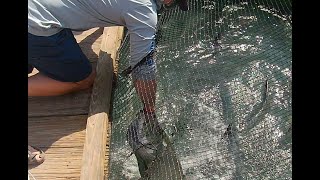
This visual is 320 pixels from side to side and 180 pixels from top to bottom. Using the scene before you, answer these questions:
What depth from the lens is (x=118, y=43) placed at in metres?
3.76

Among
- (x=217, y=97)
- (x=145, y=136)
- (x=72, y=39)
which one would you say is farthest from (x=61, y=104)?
(x=217, y=97)

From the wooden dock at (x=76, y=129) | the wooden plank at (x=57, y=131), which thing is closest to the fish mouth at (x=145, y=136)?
the wooden dock at (x=76, y=129)

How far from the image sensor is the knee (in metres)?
3.38

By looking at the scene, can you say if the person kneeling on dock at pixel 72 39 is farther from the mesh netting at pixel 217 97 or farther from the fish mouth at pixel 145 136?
the mesh netting at pixel 217 97

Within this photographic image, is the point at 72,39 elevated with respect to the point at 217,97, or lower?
elevated

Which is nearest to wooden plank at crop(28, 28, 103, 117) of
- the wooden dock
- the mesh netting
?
the wooden dock

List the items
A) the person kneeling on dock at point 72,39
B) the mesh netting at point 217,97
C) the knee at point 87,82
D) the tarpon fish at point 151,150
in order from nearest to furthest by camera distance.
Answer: the person kneeling on dock at point 72,39 < the tarpon fish at point 151,150 < the mesh netting at point 217,97 < the knee at point 87,82

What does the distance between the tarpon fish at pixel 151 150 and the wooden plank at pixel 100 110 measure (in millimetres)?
210

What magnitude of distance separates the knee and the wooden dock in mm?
37

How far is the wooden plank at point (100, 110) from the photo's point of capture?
293 cm

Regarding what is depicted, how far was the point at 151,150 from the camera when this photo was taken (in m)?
A: 3.09

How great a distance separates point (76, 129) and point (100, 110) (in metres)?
0.21

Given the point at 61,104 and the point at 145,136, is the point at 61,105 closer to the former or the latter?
the point at 61,104

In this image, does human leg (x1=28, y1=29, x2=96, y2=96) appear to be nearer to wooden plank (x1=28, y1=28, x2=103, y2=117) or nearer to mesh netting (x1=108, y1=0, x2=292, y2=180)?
wooden plank (x1=28, y1=28, x2=103, y2=117)
